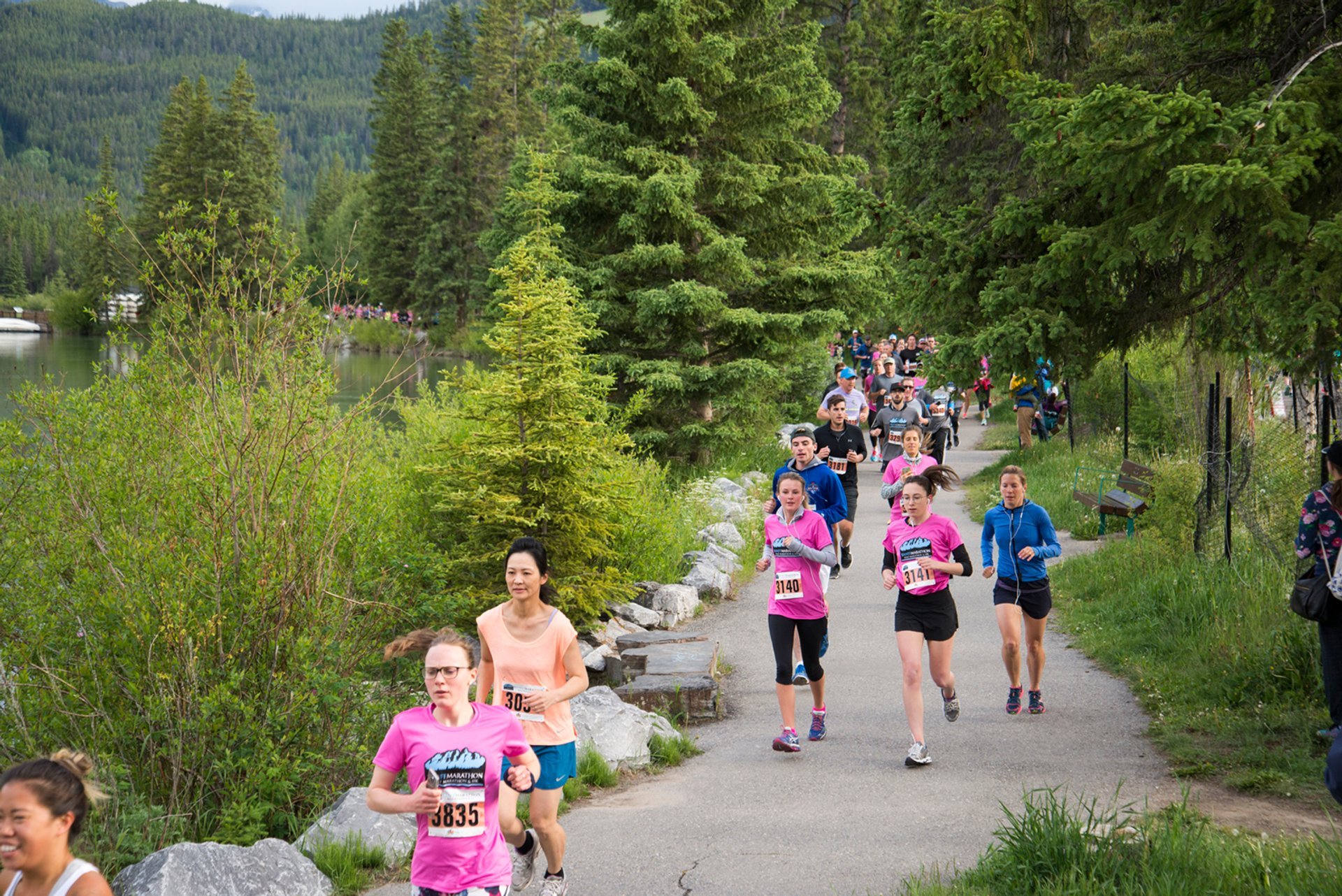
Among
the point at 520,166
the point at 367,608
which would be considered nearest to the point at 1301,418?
the point at 367,608

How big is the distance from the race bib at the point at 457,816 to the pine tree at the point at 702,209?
13.6 metres

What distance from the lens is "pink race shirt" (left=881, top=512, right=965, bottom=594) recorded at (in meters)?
7.69

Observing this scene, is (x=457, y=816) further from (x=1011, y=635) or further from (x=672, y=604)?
(x=672, y=604)

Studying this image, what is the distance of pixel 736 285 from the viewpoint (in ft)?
64.7

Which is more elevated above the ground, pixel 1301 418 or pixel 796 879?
pixel 1301 418

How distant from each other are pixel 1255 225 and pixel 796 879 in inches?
170

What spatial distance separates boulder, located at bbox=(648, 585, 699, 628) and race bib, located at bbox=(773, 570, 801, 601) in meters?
3.99

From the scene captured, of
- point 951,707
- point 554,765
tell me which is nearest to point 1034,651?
point 951,707

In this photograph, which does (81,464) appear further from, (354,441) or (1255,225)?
(1255,225)

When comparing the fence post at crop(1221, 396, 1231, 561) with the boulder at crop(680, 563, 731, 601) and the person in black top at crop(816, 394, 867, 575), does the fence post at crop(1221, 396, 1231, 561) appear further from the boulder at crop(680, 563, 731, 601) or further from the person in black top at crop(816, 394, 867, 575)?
the boulder at crop(680, 563, 731, 601)

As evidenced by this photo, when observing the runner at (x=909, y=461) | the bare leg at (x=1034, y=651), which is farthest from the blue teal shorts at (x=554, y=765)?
the runner at (x=909, y=461)

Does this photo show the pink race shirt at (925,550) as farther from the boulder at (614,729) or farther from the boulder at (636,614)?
the boulder at (636,614)

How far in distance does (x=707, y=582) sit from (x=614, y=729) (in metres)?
5.13

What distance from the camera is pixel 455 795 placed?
14.2ft
